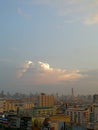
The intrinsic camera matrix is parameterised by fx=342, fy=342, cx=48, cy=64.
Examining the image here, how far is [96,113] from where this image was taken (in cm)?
5041

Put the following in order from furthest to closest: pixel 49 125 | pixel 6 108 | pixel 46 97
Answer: pixel 46 97 < pixel 6 108 < pixel 49 125

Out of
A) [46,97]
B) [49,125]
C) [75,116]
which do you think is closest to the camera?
[49,125]

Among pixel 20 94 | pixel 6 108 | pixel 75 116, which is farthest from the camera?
pixel 20 94

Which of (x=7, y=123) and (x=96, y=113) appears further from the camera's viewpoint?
(x=96, y=113)

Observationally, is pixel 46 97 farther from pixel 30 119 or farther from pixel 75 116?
pixel 30 119

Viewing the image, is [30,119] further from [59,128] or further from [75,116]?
[75,116]

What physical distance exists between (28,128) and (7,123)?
122 inches

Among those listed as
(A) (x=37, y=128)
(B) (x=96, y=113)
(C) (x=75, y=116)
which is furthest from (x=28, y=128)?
(B) (x=96, y=113)

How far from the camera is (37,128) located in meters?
21.1

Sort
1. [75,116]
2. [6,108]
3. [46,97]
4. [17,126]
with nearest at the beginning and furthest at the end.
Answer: [17,126], [75,116], [6,108], [46,97]

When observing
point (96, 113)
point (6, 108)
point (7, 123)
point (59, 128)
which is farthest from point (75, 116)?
point (59, 128)

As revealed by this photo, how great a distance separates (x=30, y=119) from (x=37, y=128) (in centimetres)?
113

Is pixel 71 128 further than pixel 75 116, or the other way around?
pixel 75 116

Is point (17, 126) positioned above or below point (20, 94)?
below
